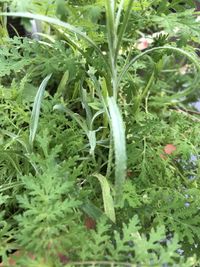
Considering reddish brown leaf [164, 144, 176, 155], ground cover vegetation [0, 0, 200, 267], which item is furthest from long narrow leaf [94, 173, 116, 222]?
reddish brown leaf [164, 144, 176, 155]

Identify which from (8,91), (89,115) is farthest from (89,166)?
(8,91)

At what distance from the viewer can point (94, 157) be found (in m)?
0.75

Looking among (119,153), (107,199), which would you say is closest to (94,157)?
(107,199)

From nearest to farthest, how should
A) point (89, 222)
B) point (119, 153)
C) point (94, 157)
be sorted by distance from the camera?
point (119, 153) → point (89, 222) → point (94, 157)

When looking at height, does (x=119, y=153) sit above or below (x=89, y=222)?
above

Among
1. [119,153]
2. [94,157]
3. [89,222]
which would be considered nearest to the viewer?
[119,153]

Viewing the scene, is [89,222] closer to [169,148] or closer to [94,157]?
[94,157]

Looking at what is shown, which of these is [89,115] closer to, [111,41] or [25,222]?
[111,41]

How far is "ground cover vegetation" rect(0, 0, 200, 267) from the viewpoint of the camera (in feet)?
1.66

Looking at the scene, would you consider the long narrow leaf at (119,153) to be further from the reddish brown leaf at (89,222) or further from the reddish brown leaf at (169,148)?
the reddish brown leaf at (169,148)

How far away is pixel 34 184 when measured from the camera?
0.53m

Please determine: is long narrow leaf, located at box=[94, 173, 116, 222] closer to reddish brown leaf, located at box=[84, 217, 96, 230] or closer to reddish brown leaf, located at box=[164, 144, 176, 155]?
reddish brown leaf, located at box=[84, 217, 96, 230]

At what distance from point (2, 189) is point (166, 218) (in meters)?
0.27

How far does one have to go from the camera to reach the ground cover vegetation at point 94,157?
0.51 metres
